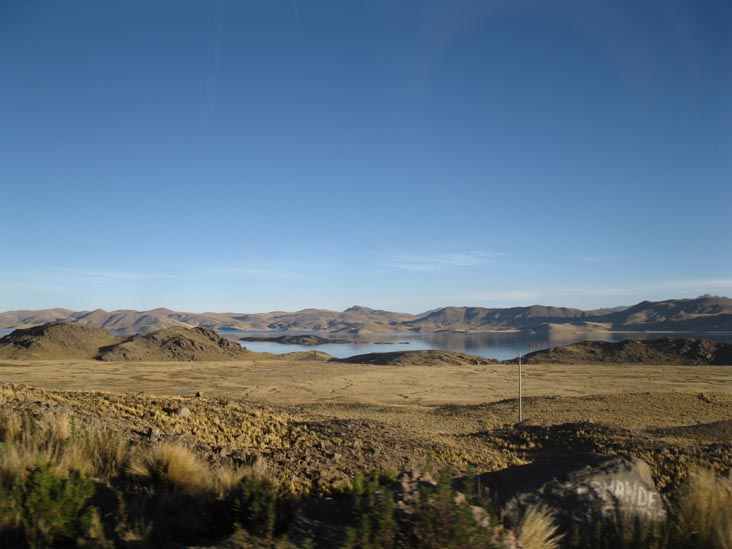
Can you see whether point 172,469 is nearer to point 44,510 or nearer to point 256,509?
point 44,510

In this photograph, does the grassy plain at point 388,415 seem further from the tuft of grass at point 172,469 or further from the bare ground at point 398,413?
the tuft of grass at point 172,469

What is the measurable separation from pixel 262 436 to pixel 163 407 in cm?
512

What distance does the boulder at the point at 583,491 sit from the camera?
5812 mm

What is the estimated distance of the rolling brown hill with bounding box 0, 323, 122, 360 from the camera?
268ft

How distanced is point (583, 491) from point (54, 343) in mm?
101377

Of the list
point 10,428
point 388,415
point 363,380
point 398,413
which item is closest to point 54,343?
point 363,380

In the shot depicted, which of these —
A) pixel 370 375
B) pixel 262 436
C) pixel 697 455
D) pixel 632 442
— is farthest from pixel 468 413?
pixel 370 375

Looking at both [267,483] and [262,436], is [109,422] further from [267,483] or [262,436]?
[267,483]

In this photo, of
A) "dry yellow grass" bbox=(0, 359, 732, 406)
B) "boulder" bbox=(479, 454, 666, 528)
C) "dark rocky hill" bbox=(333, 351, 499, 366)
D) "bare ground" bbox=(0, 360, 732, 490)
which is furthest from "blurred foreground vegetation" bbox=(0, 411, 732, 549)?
"dark rocky hill" bbox=(333, 351, 499, 366)

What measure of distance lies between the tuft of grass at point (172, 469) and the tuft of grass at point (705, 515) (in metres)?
5.55

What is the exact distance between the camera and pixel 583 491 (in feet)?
21.0

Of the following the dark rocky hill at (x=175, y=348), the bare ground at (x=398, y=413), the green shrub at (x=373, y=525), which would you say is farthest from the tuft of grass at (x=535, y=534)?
the dark rocky hill at (x=175, y=348)

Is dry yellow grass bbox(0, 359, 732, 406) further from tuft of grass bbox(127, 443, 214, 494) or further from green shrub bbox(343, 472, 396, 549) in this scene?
green shrub bbox(343, 472, 396, 549)

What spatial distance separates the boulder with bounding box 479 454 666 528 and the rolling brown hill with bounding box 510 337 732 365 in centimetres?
8240
